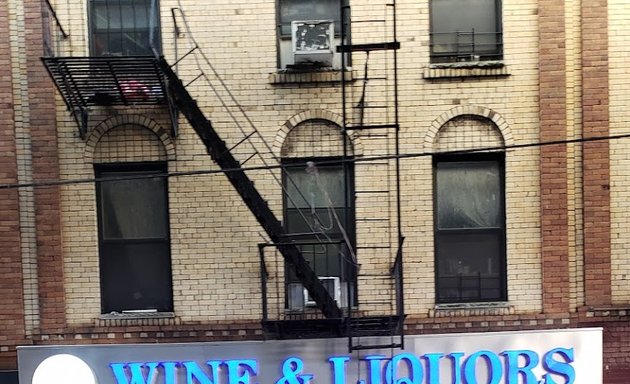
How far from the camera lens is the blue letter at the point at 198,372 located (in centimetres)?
644

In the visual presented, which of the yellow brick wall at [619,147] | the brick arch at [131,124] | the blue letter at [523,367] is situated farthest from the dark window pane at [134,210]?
the yellow brick wall at [619,147]

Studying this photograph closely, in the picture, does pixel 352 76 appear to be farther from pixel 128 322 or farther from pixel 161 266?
pixel 128 322

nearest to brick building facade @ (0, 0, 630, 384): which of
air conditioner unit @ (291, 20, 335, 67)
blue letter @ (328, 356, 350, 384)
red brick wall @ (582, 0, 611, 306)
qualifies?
red brick wall @ (582, 0, 611, 306)

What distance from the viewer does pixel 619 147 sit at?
21.7 ft

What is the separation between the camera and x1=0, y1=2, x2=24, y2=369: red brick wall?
6.55m

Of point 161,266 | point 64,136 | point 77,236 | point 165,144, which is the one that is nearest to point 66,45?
point 64,136

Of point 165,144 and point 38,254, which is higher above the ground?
point 165,144

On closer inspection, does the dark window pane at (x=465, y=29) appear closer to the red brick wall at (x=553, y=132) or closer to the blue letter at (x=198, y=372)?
the red brick wall at (x=553, y=132)

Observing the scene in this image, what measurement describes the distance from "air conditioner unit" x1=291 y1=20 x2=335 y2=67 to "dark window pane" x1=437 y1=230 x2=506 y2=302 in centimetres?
271

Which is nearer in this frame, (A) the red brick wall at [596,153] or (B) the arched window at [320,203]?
(A) the red brick wall at [596,153]

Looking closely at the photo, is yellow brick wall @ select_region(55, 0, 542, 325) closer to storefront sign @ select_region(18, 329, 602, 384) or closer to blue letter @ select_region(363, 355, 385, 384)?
storefront sign @ select_region(18, 329, 602, 384)

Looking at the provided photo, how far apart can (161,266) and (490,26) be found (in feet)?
16.3

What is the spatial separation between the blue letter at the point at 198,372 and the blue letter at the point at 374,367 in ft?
5.71

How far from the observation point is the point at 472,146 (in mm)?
6711
